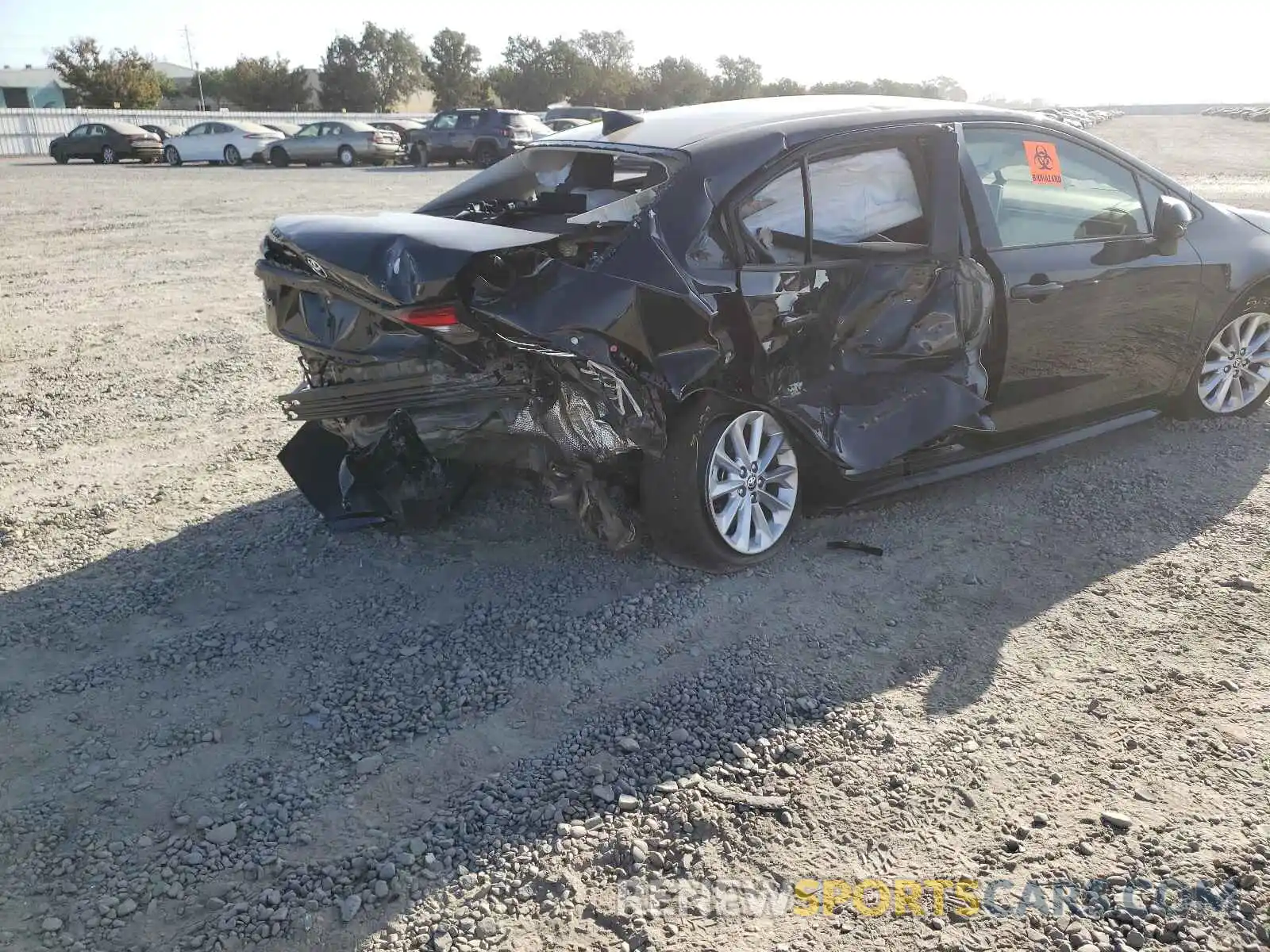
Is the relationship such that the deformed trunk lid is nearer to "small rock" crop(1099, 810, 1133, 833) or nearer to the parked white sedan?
"small rock" crop(1099, 810, 1133, 833)

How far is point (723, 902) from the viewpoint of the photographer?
2.57 meters

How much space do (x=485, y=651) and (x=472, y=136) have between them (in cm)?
2883

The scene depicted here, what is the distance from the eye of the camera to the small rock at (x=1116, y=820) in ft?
9.19

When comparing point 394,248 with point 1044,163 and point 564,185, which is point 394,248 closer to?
point 564,185

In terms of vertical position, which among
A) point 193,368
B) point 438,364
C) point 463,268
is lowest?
point 193,368

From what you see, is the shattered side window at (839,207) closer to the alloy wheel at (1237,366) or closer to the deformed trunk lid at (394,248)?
the deformed trunk lid at (394,248)

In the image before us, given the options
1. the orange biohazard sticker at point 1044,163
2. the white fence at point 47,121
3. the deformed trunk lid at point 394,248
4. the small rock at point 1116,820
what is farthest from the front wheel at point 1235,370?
the white fence at point 47,121

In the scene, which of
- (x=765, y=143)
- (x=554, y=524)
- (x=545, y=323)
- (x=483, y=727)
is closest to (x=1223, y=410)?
(x=765, y=143)

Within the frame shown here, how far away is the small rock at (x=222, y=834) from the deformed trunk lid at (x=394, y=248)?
176cm

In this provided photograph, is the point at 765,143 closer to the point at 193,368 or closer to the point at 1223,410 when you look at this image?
the point at 1223,410

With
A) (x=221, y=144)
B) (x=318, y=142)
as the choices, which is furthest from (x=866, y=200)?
(x=221, y=144)

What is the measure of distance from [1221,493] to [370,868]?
4243 millimetres

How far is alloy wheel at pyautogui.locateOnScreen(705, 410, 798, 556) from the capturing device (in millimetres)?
4102

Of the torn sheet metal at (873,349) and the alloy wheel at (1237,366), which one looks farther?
the alloy wheel at (1237,366)
